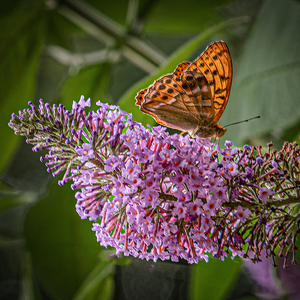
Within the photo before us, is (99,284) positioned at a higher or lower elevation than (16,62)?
lower

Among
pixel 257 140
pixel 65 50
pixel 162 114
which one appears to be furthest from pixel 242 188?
pixel 65 50

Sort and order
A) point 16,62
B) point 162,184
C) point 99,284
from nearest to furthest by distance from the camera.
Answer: point 162,184
point 99,284
point 16,62

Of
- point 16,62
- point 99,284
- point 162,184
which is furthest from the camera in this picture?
point 16,62

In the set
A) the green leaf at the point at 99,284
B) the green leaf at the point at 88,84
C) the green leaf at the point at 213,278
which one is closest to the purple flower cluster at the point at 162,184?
the green leaf at the point at 213,278

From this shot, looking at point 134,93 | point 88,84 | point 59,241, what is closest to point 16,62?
point 88,84

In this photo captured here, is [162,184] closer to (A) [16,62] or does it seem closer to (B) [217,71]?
(B) [217,71]

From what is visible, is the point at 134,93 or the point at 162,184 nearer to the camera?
the point at 162,184

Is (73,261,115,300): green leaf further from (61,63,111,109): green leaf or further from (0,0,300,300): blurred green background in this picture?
(61,63,111,109): green leaf

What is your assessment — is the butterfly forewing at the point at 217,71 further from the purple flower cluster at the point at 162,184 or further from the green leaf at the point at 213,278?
the green leaf at the point at 213,278
